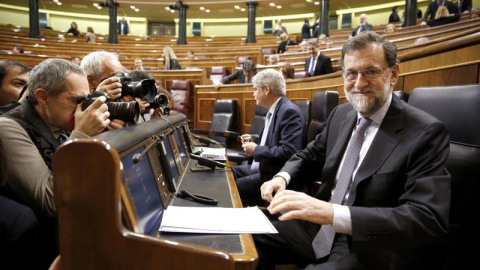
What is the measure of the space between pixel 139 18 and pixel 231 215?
15642 mm

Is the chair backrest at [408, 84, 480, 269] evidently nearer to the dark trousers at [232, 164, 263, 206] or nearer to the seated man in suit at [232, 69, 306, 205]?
the seated man in suit at [232, 69, 306, 205]

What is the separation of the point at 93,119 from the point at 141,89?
0.40 meters

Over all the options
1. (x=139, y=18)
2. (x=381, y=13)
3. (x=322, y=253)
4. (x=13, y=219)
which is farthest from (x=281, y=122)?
(x=139, y=18)

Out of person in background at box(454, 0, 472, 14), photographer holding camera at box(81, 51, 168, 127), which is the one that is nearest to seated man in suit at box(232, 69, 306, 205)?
photographer holding camera at box(81, 51, 168, 127)

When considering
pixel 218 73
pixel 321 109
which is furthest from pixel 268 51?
pixel 321 109

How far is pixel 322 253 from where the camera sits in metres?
1.07

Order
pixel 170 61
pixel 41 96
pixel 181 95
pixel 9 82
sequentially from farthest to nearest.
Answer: pixel 170 61 → pixel 181 95 → pixel 9 82 → pixel 41 96

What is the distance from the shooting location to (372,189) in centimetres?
95

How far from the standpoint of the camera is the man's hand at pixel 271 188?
1134 mm

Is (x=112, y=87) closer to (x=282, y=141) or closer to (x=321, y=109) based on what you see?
(x=282, y=141)

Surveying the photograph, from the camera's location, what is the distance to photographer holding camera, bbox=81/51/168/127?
968 millimetres

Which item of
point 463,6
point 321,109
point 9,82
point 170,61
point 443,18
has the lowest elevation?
point 321,109

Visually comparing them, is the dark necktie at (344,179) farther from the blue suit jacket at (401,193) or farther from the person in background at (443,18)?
the person in background at (443,18)

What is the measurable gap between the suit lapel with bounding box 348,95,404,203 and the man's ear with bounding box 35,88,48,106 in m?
1.01
